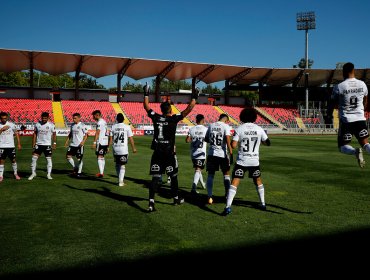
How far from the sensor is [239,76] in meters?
61.0

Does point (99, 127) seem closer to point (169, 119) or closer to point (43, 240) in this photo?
point (169, 119)

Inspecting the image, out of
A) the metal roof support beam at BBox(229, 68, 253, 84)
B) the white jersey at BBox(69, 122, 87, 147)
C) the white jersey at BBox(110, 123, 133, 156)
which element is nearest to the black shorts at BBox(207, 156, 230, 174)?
the white jersey at BBox(110, 123, 133, 156)

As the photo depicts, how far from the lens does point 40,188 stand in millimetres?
9906

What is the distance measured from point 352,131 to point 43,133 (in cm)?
947

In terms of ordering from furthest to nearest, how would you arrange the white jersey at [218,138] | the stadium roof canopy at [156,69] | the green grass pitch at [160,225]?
the stadium roof canopy at [156,69]
the white jersey at [218,138]
the green grass pitch at [160,225]

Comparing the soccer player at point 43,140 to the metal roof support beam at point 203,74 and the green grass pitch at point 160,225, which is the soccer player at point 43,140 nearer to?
the green grass pitch at point 160,225

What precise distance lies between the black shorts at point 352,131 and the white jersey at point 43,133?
9075 millimetres

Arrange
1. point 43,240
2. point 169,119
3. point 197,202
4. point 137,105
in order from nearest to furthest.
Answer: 1. point 43,240
2. point 169,119
3. point 197,202
4. point 137,105

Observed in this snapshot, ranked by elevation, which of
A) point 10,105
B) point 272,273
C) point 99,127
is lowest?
point 272,273

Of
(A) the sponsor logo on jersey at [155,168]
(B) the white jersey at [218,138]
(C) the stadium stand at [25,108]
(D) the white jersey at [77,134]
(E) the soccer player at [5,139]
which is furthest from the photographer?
(C) the stadium stand at [25,108]

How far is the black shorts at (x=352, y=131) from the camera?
6.36 m

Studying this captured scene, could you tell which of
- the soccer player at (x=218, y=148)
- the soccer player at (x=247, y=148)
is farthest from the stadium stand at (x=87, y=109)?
the soccer player at (x=247, y=148)

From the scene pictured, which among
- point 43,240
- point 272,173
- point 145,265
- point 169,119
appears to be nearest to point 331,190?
point 272,173

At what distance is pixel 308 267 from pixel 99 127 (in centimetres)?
892
